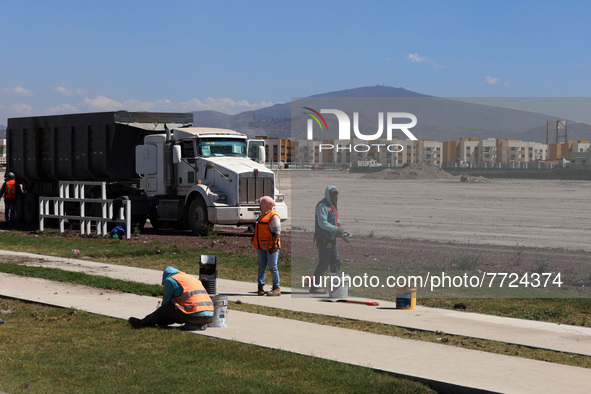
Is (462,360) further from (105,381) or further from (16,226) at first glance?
(16,226)

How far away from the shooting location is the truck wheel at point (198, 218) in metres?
25.2

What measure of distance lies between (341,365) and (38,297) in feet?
22.3

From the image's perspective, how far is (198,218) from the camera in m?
25.6

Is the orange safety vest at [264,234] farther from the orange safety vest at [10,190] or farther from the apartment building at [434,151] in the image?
the orange safety vest at [10,190]

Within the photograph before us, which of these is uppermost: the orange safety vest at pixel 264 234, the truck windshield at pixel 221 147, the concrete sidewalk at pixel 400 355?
the truck windshield at pixel 221 147

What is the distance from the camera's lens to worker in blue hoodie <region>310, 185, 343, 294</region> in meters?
13.5

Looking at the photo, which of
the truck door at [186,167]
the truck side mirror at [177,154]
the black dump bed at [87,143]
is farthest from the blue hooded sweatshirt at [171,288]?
the black dump bed at [87,143]

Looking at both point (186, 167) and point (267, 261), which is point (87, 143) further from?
point (267, 261)

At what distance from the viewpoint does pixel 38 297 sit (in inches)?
→ 531

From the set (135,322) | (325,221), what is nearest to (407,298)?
(325,221)

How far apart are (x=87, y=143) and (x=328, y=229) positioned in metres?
16.2

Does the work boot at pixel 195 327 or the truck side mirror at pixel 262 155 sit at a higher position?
the truck side mirror at pixel 262 155

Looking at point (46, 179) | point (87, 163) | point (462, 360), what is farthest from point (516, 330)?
point (46, 179)

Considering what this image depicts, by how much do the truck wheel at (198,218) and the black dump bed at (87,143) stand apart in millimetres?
2999
